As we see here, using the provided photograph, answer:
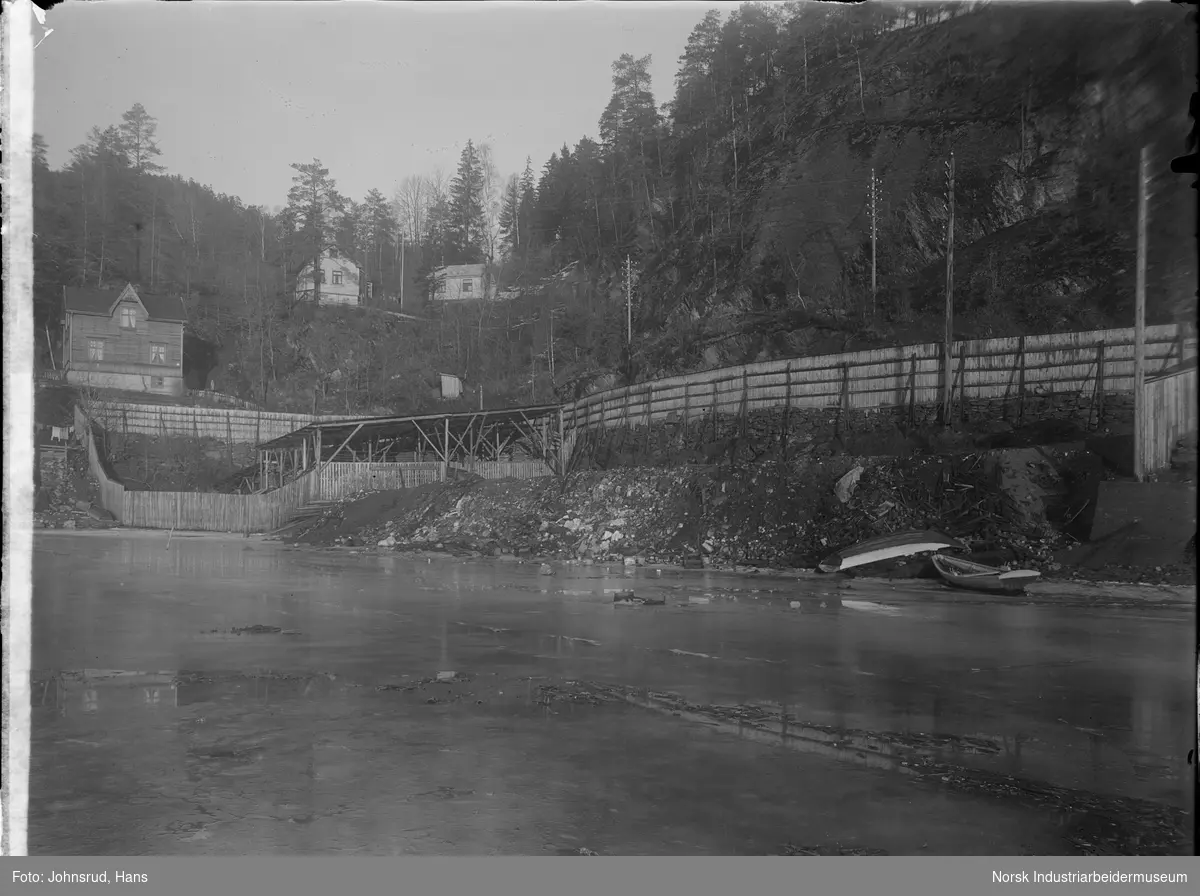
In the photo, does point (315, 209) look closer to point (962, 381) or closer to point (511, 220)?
point (511, 220)

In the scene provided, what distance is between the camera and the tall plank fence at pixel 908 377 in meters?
24.1

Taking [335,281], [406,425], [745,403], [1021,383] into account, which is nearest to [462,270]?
[335,281]

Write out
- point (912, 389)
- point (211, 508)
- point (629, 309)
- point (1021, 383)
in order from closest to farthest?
point (1021, 383), point (912, 389), point (211, 508), point (629, 309)

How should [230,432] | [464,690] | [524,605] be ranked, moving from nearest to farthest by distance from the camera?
[464,690], [524,605], [230,432]

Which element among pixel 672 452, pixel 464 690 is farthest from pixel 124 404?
pixel 464 690

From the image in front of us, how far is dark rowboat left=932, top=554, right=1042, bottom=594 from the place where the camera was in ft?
51.2

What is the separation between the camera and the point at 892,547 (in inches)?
Answer: 709

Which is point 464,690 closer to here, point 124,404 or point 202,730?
point 202,730

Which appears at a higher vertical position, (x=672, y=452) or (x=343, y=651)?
(x=672, y=452)

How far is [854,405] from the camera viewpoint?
29.7 metres

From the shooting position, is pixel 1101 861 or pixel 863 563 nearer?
pixel 1101 861

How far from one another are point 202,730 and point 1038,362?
25320 millimetres

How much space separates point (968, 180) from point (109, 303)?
47379 millimetres

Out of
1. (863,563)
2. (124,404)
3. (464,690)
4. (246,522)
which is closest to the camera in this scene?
(464,690)
